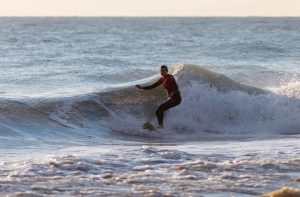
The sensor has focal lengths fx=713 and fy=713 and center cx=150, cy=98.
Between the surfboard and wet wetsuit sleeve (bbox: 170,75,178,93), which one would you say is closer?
wet wetsuit sleeve (bbox: 170,75,178,93)

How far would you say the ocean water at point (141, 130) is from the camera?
353 inches

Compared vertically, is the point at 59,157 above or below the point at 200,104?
below

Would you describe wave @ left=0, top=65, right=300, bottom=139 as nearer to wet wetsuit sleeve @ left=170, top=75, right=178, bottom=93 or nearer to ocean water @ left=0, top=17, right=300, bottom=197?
ocean water @ left=0, top=17, right=300, bottom=197

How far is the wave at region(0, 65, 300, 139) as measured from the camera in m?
15.5

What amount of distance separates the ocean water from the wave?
0.09ft

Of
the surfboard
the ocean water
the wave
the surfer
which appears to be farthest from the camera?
the surfboard

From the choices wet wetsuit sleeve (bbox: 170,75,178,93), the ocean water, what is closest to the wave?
the ocean water

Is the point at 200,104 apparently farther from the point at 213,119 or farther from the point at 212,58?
the point at 212,58

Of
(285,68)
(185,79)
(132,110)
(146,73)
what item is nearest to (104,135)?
(132,110)

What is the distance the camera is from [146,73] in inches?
1041

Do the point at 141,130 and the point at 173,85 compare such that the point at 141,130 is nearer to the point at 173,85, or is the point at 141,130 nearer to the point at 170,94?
the point at 170,94

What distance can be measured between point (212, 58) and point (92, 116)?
17718 mm

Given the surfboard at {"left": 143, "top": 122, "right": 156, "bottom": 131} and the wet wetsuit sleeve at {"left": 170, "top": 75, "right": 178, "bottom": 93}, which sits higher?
the wet wetsuit sleeve at {"left": 170, "top": 75, "right": 178, "bottom": 93}

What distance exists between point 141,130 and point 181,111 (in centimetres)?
173
